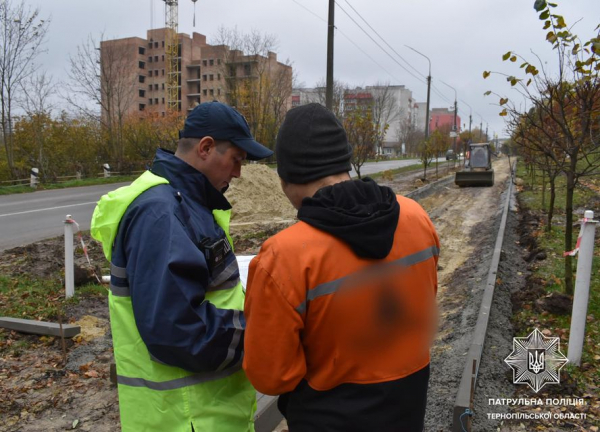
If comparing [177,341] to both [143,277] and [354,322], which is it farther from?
[354,322]

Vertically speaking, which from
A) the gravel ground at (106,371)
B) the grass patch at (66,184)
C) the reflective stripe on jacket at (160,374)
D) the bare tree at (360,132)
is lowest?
the gravel ground at (106,371)

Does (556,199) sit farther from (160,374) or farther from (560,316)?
(160,374)

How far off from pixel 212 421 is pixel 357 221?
3.10 ft

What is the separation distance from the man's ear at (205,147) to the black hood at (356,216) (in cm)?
63

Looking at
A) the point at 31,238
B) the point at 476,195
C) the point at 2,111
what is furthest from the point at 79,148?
the point at 476,195

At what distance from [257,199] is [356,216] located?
13145mm

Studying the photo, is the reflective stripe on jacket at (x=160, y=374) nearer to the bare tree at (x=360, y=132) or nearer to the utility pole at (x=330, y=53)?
the utility pole at (x=330, y=53)

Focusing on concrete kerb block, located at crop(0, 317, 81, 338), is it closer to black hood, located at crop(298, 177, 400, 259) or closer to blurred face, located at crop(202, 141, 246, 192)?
blurred face, located at crop(202, 141, 246, 192)

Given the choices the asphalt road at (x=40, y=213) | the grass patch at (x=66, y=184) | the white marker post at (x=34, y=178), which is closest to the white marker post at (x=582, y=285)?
the asphalt road at (x=40, y=213)

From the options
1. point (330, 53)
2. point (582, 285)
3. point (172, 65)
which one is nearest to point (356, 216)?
point (582, 285)

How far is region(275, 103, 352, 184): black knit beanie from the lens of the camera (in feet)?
5.45

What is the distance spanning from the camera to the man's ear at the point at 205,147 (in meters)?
2.02

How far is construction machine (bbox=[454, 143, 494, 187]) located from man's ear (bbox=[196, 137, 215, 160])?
2499 centimetres

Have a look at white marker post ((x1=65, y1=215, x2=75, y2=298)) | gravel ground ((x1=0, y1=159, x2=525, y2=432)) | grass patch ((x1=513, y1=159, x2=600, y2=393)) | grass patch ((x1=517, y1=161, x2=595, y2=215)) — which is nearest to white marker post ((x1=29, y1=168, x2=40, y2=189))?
white marker post ((x1=65, y1=215, x2=75, y2=298))
